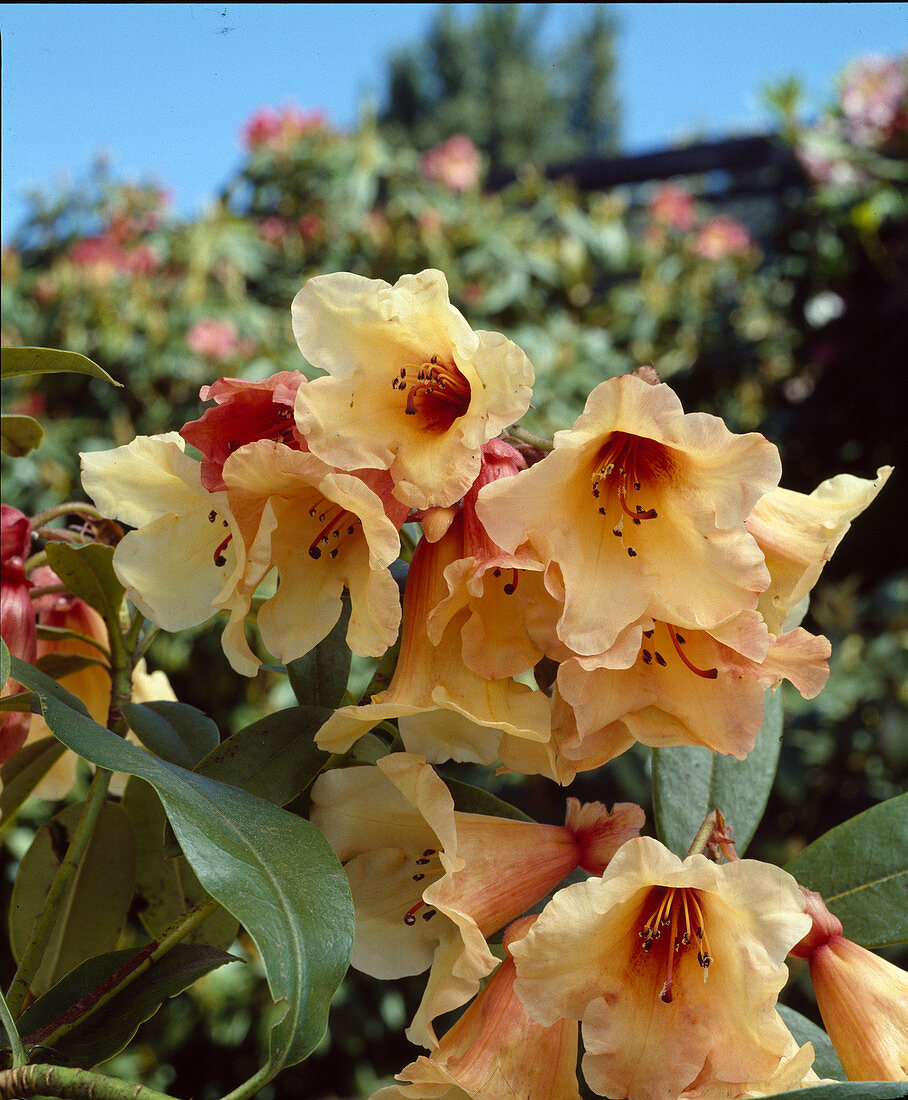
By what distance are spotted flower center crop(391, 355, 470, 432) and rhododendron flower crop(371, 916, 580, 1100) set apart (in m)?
0.19

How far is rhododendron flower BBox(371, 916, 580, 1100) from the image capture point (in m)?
0.37

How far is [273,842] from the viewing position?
372mm

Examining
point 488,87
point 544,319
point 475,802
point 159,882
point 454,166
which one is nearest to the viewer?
point 475,802

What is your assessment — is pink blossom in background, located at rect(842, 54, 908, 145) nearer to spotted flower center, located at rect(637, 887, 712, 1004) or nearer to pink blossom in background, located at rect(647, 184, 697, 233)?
pink blossom in background, located at rect(647, 184, 697, 233)

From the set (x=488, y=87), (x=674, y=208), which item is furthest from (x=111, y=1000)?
(x=488, y=87)

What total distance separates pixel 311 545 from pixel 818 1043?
334 mm

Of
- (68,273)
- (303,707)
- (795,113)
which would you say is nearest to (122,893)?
(303,707)

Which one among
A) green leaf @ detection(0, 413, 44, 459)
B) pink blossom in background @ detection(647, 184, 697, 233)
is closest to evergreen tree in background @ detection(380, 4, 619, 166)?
pink blossom in background @ detection(647, 184, 697, 233)

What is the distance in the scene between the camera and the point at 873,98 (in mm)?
2389

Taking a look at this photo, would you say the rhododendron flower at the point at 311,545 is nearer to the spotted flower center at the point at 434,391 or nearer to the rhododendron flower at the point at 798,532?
the spotted flower center at the point at 434,391

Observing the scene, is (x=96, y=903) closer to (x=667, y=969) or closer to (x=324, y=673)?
(x=324, y=673)

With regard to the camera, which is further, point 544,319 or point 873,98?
point 544,319

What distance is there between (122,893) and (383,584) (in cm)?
30

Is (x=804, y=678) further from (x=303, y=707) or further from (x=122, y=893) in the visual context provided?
(x=122, y=893)
